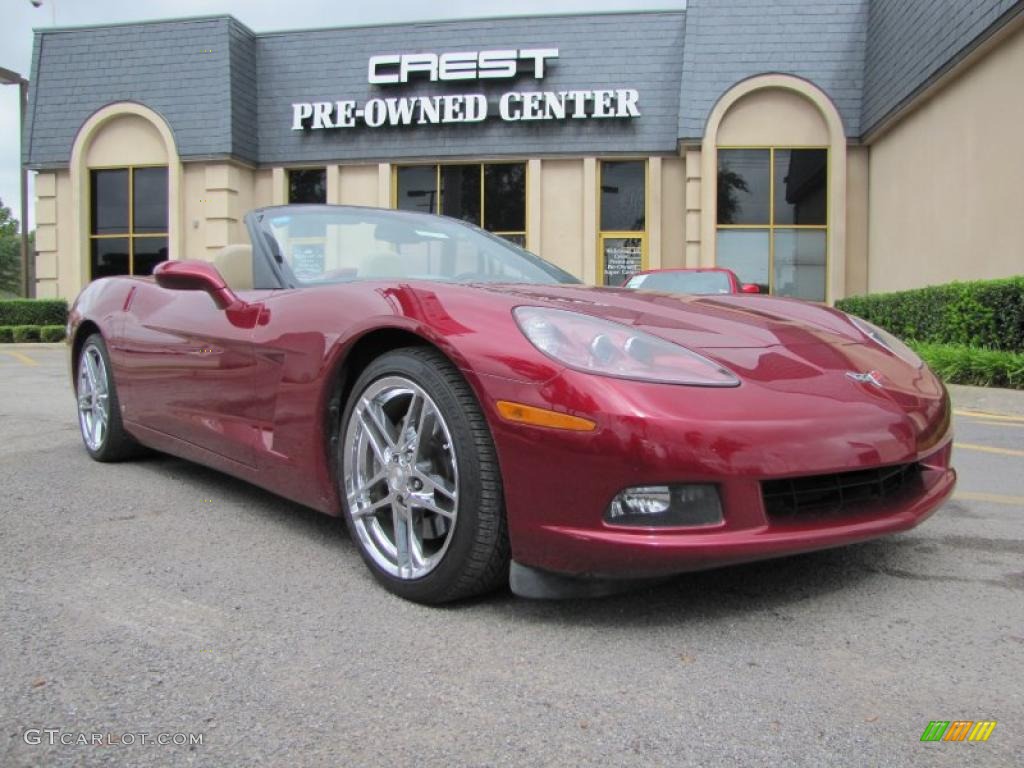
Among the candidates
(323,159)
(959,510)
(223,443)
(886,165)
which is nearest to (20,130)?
(323,159)

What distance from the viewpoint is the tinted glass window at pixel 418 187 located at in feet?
57.0

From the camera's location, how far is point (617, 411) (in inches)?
Answer: 77.7

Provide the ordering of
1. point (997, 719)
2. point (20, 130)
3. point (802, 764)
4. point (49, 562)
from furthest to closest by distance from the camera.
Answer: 1. point (20, 130)
2. point (49, 562)
3. point (997, 719)
4. point (802, 764)

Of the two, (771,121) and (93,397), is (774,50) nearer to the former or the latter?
(771,121)

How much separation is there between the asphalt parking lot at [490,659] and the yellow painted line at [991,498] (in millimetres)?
491

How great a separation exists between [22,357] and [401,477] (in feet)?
45.1

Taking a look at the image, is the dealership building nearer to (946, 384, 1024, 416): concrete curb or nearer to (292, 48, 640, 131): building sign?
(292, 48, 640, 131): building sign

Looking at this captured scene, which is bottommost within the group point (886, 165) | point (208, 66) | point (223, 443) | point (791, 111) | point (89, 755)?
point (89, 755)

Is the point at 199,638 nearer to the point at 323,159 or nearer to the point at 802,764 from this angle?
the point at 802,764

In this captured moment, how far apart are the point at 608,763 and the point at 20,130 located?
2159 centimetres

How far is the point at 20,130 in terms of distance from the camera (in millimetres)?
18797

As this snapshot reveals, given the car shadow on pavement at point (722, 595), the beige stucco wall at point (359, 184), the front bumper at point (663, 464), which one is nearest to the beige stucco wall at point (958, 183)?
the car shadow on pavement at point (722, 595)

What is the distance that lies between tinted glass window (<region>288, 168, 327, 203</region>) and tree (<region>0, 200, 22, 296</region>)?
75474mm

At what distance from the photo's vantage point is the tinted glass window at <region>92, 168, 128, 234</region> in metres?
18.3
